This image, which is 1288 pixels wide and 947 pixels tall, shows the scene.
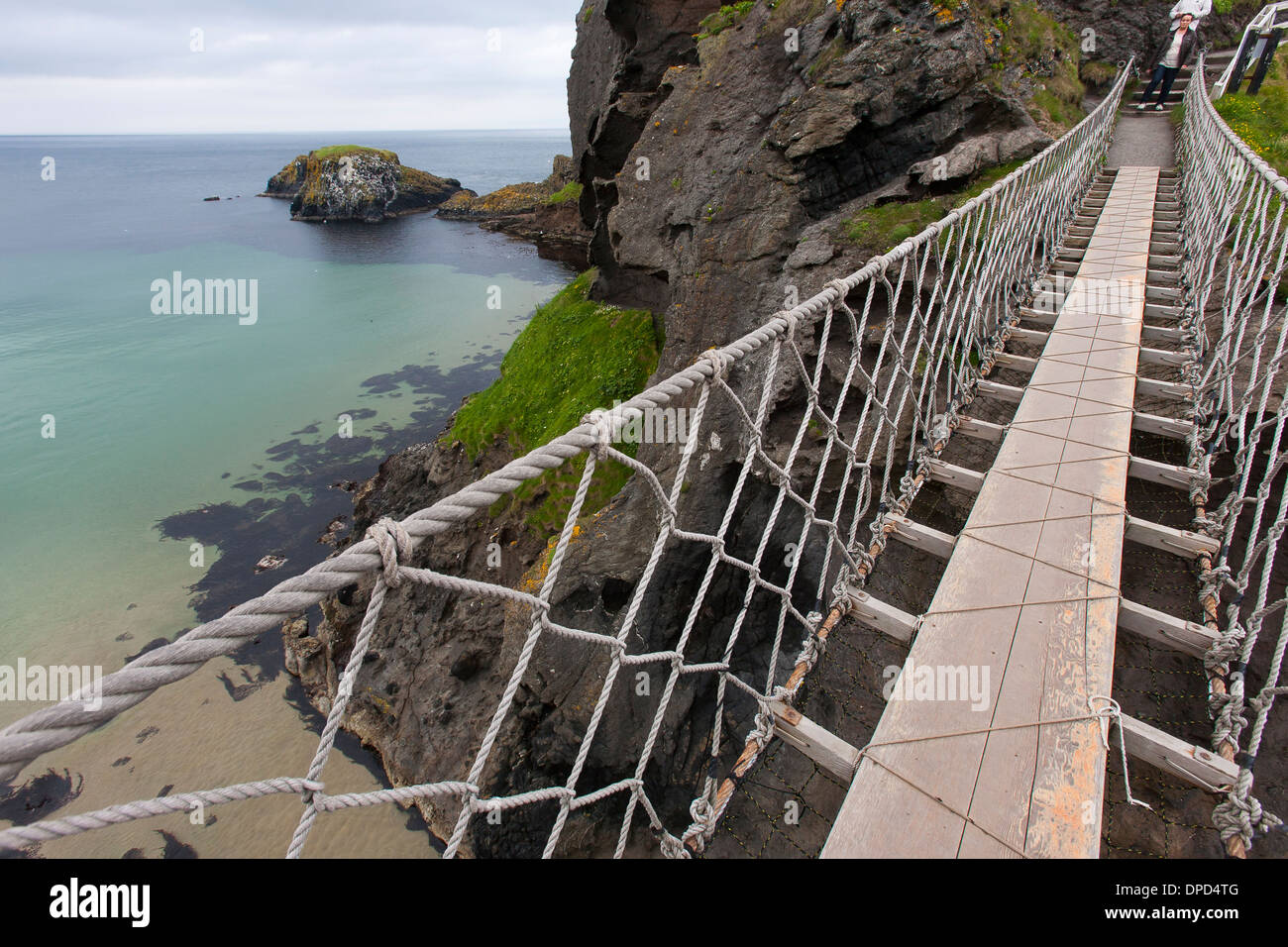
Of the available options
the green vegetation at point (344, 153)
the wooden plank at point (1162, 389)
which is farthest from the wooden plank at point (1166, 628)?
the green vegetation at point (344, 153)

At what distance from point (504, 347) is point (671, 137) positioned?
54.6 feet

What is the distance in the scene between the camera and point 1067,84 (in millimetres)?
9086

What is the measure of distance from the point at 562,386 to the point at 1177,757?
33.0 ft

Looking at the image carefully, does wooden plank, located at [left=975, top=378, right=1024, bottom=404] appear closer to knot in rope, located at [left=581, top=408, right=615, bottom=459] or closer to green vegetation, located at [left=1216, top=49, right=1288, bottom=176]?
knot in rope, located at [left=581, top=408, right=615, bottom=459]

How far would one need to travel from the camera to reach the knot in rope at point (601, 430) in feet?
5.08

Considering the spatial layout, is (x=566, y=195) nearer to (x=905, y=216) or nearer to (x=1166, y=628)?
(x=905, y=216)

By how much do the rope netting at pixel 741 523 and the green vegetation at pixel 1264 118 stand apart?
1.77 m

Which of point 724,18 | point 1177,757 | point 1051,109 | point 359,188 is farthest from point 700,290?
point 359,188

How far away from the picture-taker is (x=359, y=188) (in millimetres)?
50688

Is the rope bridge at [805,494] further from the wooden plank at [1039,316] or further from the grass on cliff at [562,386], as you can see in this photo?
the grass on cliff at [562,386]

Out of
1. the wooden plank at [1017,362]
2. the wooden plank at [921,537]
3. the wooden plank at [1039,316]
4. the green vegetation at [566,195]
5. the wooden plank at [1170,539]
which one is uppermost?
the green vegetation at [566,195]

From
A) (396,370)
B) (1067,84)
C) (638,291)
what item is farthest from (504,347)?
(1067,84)

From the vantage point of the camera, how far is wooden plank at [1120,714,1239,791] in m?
1.72
